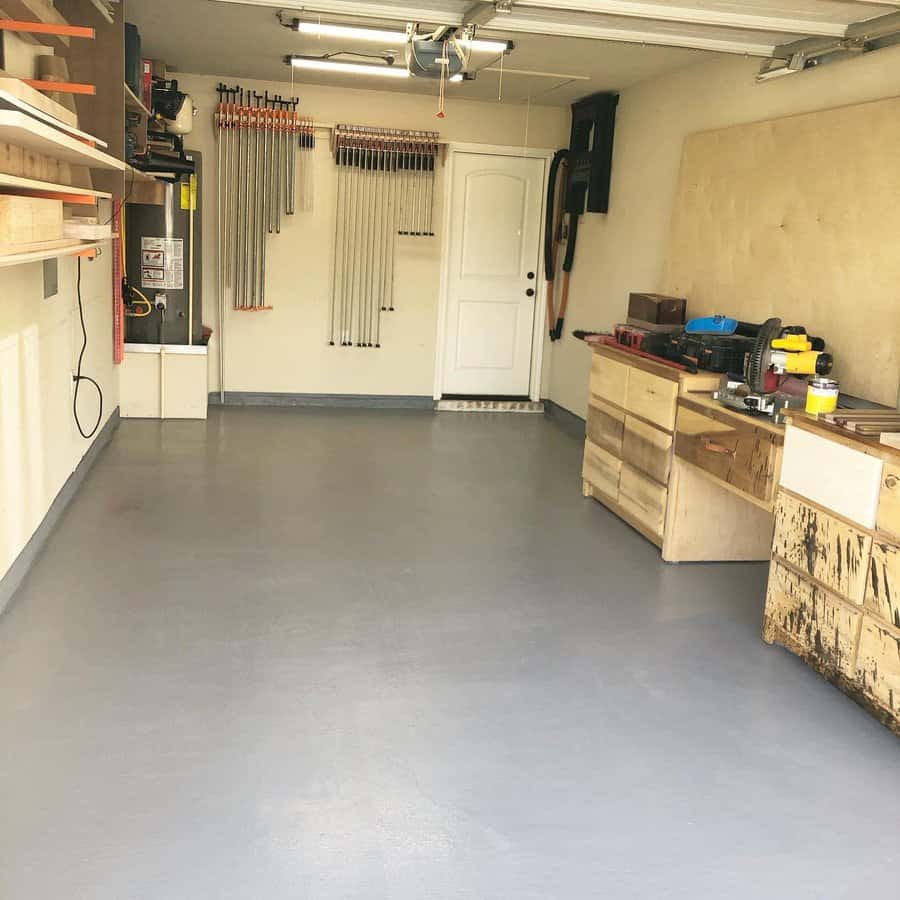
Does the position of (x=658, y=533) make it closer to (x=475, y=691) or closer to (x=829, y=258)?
(x=829, y=258)

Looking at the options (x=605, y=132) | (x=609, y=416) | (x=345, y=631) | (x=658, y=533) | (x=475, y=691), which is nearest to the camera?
(x=475, y=691)

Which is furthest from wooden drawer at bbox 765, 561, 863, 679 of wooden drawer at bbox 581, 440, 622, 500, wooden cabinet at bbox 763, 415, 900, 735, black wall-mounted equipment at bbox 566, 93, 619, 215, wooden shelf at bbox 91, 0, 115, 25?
black wall-mounted equipment at bbox 566, 93, 619, 215

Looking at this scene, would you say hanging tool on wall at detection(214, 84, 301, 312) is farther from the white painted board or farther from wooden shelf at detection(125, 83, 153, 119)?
the white painted board

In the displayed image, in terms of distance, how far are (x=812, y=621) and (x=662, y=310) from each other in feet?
8.04

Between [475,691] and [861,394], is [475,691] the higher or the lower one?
the lower one

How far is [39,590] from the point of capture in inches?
147

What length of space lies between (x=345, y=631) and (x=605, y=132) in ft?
15.8

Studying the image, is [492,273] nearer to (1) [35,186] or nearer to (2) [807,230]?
(2) [807,230]

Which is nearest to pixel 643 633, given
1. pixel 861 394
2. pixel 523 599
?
pixel 523 599

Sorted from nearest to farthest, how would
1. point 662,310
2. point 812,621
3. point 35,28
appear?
point 35,28 < point 812,621 < point 662,310

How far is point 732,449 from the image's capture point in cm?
396

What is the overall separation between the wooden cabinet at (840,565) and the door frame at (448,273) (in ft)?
16.4

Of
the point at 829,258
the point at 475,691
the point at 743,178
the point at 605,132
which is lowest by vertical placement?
the point at 475,691

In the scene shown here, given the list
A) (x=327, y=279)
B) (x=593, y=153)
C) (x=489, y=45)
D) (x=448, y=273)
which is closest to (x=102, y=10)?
(x=489, y=45)
